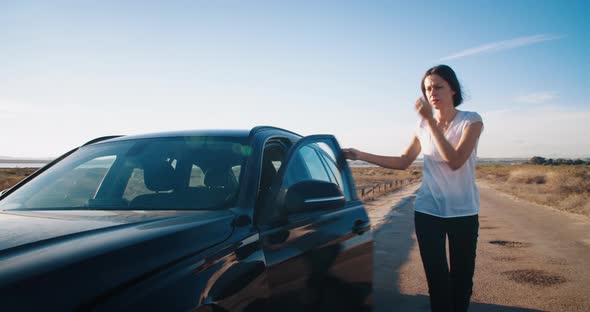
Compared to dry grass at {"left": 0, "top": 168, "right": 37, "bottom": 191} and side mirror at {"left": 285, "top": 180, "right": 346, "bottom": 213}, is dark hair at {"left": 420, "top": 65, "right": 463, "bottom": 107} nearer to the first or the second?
side mirror at {"left": 285, "top": 180, "right": 346, "bottom": 213}

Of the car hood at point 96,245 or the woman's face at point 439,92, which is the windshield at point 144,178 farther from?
the woman's face at point 439,92

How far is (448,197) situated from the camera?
2969 mm

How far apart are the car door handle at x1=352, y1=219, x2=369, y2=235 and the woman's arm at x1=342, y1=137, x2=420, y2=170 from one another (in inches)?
19.6

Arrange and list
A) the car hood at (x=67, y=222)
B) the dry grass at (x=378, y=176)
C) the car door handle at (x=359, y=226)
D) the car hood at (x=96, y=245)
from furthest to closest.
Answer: the dry grass at (x=378, y=176) → the car door handle at (x=359, y=226) → the car hood at (x=67, y=222) → the car hood at (x=96, y=245)

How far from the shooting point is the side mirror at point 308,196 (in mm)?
2188

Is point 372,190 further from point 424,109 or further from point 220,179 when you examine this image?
point 220,179

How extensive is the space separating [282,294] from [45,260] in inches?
44.6

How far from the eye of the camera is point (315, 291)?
2506 mm

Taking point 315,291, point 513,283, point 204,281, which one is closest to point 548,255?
point 513,283

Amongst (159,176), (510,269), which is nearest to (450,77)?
(159,176)

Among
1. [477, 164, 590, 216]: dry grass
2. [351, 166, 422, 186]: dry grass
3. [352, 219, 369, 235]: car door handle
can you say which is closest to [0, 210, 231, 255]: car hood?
[352, 219, 369, 235]: car door handle

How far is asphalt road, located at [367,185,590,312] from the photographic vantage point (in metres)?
4.72

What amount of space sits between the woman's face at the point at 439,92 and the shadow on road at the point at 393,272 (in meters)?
A: 2.32

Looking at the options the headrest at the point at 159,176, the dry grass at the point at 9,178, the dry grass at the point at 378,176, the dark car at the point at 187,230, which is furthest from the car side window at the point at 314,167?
the dry grass at the point at 378,176
